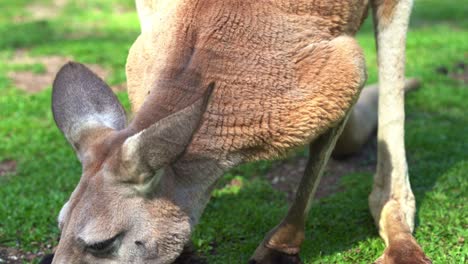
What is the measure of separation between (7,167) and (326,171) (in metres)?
2.25

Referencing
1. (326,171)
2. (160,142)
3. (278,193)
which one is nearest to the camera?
(160,142)

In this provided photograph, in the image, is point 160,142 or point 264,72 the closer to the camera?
point 160,142

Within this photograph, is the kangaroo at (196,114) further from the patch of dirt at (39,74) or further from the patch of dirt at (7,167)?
the patch of dirt at (39,74)

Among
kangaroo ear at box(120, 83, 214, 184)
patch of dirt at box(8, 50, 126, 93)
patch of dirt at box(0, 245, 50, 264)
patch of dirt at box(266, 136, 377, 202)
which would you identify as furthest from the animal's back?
patch of dirt at box(8, 50, 126, 93)

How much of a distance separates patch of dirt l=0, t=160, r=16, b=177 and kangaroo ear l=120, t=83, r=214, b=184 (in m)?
2.73

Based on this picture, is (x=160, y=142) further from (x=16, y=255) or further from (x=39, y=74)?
(x=39, y=74)

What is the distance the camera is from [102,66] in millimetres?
7988

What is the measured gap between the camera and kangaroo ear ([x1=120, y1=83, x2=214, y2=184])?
2.73 m

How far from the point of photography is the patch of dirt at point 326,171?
5.00m

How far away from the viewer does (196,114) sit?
2.78 metres

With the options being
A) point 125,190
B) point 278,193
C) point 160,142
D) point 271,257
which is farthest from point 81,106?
point 278,193

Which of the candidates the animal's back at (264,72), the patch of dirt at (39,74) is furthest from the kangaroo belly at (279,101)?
the patch of dirt at (39,74)

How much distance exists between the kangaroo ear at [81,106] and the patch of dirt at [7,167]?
227cm

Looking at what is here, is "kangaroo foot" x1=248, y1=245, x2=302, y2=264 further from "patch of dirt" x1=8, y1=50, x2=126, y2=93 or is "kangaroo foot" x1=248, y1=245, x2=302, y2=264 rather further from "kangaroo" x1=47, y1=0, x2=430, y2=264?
"patch of dirt" x1=8, y1=50, x2=126, y2=93
